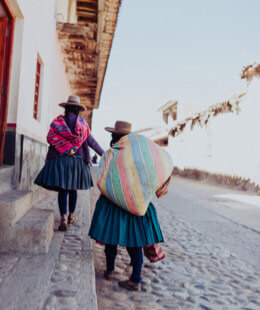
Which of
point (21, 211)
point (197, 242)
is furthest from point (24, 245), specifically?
point (197, 242)

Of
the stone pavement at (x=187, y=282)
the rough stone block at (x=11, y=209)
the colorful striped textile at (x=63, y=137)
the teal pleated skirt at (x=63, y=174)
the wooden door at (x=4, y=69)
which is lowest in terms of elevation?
the stone pavement at (x=187, y=282)

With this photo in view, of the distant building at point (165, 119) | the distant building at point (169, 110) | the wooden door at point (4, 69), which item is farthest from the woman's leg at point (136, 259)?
the distant building at point (169, 110)

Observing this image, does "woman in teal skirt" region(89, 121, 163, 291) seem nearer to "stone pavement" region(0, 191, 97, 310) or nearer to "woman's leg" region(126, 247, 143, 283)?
"woman's leg" region(126, 247, 143, 283)

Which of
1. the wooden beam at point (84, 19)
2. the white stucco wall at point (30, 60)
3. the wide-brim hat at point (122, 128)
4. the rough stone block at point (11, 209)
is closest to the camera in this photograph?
the wide-brim hat at point (122, 128)

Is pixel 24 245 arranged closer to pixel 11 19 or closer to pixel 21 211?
pixel 21 211

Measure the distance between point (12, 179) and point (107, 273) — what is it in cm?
196

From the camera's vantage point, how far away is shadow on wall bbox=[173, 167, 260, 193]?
12573 millimetres

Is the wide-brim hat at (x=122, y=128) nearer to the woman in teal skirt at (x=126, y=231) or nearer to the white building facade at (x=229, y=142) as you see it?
the woman in teal skirt at (x=126, y=231)

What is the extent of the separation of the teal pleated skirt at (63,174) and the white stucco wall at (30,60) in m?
0.87

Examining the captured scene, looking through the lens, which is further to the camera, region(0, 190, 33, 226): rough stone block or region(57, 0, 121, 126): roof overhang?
region(57, 0, 121, 126): roof overhang

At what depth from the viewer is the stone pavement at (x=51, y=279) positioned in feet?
6.41

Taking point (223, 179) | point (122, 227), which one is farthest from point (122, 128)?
point (223, 179)

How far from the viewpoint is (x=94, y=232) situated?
258 cm

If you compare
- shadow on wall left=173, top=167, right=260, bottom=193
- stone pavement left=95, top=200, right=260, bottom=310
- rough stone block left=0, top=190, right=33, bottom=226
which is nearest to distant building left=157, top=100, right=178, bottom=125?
shadow on wall left=173, top=167, right=260, bottom=193
